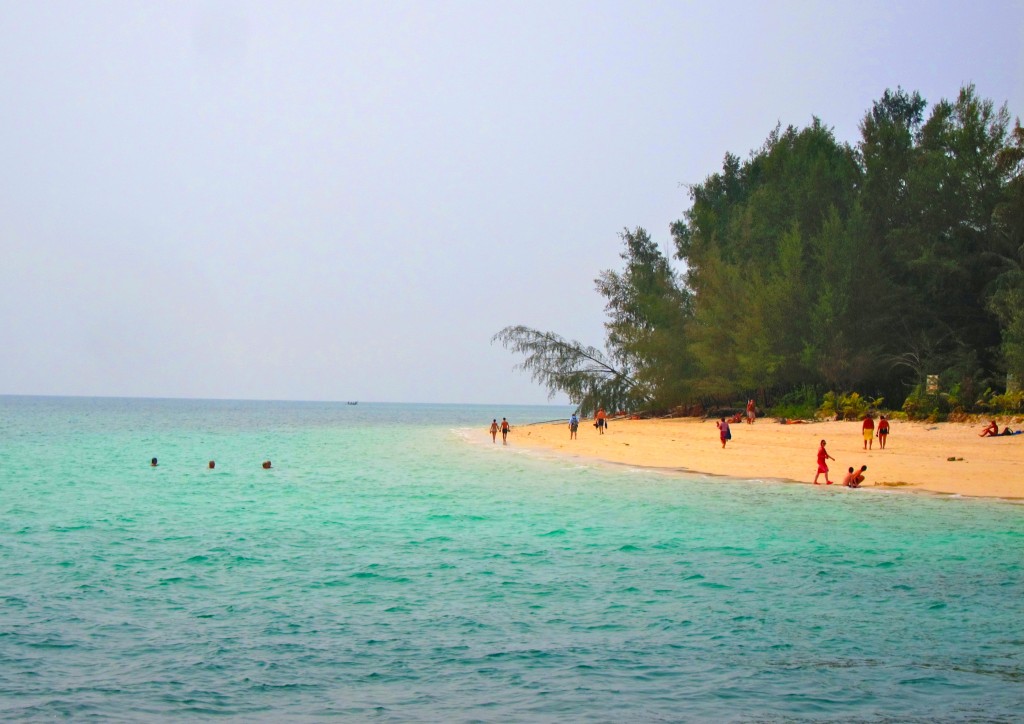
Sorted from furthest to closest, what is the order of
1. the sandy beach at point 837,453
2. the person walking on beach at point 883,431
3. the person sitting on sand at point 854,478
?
the person walking on beach at point 883,431 < the sandy beach at point 837,453 < the person sitting on sand at point 854,478

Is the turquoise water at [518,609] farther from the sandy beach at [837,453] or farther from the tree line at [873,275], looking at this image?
the tree line at [873,275]

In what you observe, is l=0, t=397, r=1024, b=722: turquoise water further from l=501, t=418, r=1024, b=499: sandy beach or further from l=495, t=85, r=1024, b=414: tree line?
l=495, t=85, r=1024, b=414: tree line

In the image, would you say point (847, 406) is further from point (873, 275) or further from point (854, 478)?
point (854, 478)

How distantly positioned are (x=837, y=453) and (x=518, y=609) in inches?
967

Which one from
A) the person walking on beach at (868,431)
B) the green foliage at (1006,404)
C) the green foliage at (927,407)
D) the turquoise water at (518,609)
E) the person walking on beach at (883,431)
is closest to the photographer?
the turquoise water at (518,609)

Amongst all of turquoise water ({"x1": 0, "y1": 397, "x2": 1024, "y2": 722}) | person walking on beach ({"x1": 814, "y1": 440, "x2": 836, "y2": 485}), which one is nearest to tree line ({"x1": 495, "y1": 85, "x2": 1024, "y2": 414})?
person walking on beach ({"x1": 814, "y1": 440, "x2": 836, "y2": 485})

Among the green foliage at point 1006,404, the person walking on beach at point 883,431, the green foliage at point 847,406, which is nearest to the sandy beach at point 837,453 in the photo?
the person walking on beach at point 883,431

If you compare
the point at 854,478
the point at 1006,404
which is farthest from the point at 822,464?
the point at 1006,404

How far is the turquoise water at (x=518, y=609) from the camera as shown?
8398mm

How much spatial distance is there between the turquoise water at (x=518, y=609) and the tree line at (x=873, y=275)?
77.2 feet

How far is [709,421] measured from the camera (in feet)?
178

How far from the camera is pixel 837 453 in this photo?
33.5m

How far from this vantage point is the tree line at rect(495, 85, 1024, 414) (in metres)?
44.7

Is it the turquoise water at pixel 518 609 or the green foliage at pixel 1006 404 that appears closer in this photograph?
the turquoise water at pixel 518 609
